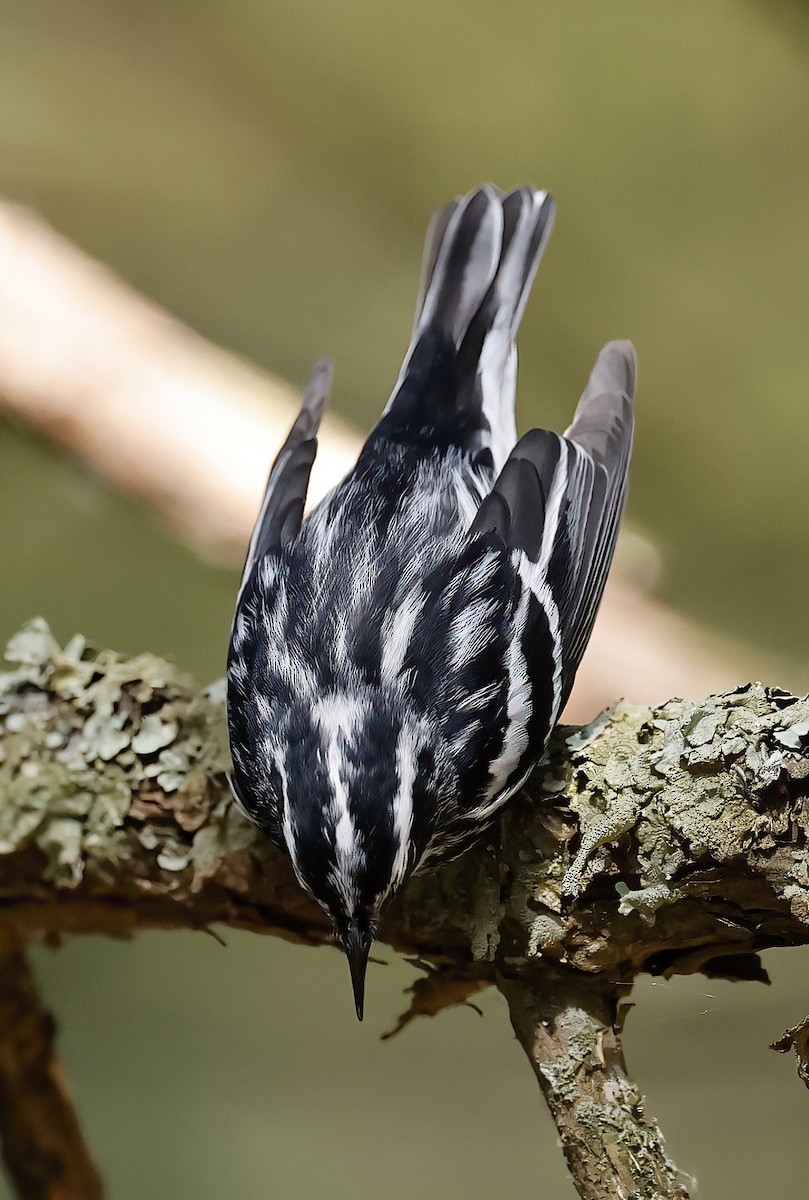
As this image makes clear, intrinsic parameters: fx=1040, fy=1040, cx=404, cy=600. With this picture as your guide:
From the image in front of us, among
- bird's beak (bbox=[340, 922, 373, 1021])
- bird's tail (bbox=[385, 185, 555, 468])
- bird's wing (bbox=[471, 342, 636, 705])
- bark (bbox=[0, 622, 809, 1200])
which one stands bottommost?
bird's beak (bbox=[340, 922, 373, 1021])

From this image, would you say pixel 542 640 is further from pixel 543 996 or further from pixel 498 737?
pixel 543 996

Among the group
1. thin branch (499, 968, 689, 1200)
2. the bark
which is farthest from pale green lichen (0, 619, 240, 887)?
thin branch (499, 968, 689, 1200)

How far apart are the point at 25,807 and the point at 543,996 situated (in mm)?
478

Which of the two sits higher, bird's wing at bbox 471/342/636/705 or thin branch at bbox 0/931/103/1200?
bird's wing at bbox 471/342/636/705

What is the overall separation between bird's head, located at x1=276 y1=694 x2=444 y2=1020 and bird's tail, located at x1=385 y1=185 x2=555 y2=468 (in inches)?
15.2

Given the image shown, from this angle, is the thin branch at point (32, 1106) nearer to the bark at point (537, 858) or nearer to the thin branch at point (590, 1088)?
the bark at point (537, 858)

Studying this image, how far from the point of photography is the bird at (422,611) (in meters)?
0.75

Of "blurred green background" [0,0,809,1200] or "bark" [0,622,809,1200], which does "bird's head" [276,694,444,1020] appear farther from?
"blurred green background" [0,0,809,1200]

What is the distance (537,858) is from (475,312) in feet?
1.96

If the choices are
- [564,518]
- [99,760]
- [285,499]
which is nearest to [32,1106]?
[99,760]

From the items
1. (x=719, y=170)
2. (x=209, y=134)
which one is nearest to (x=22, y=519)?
(x=209, y=134)

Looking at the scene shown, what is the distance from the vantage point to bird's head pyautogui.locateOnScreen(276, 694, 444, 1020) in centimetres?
72

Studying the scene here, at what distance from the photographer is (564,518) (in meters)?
0.93

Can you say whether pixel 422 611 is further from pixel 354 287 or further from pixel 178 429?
pixel 354 287
